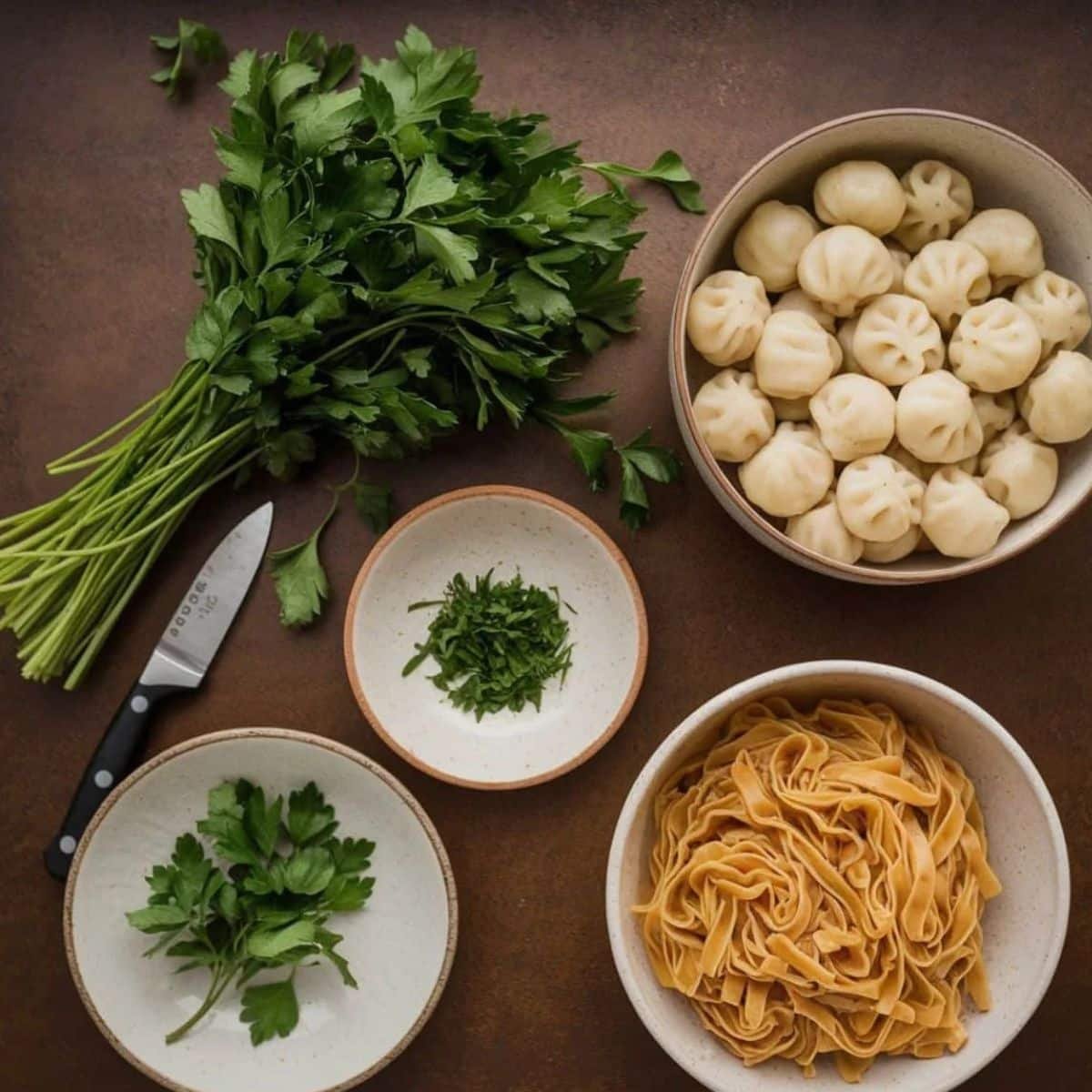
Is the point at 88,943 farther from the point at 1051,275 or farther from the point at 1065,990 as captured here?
the point at 1051,275

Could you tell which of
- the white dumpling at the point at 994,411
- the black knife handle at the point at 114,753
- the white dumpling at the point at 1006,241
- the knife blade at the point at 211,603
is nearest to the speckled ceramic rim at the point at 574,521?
the knife blade at the point at 211,603

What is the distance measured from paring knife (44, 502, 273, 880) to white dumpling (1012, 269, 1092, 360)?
0.97 meters

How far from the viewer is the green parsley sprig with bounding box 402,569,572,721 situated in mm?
1644

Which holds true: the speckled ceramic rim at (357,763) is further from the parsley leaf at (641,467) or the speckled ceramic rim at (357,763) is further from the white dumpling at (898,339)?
the white dumpling at (898,339)

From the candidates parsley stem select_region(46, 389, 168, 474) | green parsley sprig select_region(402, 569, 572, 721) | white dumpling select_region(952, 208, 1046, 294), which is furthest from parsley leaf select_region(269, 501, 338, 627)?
white dumpling select_region(952, 208, 1046, 294)

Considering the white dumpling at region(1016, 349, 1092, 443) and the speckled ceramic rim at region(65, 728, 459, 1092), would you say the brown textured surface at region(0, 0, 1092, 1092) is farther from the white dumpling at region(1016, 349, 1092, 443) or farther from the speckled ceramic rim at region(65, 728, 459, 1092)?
the white dumpling at region(1016, 349, 1092, 443)

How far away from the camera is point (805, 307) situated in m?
1.53

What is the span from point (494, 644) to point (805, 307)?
0.57 m

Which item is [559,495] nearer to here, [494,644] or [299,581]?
[494,644]

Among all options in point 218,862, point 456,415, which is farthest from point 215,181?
point 218,862

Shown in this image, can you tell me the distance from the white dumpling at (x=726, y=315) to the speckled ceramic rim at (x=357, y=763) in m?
0.65

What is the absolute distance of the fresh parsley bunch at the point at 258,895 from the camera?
5.14 ft

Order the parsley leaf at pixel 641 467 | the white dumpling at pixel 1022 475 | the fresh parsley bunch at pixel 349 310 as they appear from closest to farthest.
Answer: the fresh parsley bunch at pixel 349 310, the white dumpling at pixel 1022 475, the parsley leaf at pixel 641 467

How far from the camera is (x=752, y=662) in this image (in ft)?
5.51
